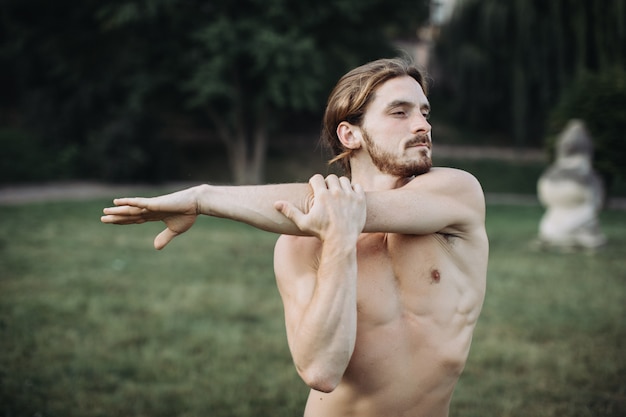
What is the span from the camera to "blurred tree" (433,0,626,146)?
1572 cm

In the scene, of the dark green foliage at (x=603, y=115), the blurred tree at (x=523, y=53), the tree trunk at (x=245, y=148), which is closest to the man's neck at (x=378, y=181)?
the dark green foliage at (x=603, y=115)

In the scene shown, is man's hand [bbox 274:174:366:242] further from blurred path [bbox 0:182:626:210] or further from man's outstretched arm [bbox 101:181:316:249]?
blurred path [bbox 0:182:626:210]

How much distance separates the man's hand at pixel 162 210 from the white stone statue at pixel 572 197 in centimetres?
920

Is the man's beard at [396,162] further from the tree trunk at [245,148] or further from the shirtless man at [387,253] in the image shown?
the tree trunk at [245,148]

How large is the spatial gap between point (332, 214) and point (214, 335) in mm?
4195

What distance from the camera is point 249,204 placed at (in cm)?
185

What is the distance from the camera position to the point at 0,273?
7.89 m

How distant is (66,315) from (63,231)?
564 centimetres

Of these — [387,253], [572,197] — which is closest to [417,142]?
[387,253]

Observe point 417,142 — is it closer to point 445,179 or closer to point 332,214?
point 445,179

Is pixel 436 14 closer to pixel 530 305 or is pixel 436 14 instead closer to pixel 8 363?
pixel 530 305

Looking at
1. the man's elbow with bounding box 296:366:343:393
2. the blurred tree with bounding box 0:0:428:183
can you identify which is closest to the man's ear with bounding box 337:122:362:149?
the man's elbow with bounding box 296:366:343:393

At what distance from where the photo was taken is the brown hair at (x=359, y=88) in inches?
81.6

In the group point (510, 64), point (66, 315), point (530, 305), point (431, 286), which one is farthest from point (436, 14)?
point (431, 286)
